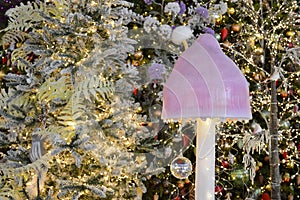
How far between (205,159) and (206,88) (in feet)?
1.25

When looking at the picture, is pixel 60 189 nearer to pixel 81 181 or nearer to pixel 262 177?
pixel 81 181

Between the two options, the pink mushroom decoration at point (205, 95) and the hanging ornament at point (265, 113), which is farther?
the hanging ornament at point (265, 113)

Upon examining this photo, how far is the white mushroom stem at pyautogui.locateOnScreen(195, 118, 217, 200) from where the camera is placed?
2109 mm

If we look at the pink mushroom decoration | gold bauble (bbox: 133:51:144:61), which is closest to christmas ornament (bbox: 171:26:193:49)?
gold bauble (bbox: 133:51:144:61)

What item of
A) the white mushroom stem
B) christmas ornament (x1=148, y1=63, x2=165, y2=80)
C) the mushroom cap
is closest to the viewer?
the white mushroom stem

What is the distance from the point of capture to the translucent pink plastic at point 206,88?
6.49 feet

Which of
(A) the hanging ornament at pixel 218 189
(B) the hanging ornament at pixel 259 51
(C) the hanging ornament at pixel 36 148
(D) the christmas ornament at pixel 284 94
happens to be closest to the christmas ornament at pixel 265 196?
(A) the hanging ornament at pixel 218 189

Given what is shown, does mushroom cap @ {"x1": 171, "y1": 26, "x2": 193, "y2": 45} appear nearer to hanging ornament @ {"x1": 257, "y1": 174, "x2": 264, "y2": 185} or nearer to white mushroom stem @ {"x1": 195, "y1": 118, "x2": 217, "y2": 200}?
white mushroom stem @ {"x1": 195, "y1": 118, "x2": 217, "y2": 200}

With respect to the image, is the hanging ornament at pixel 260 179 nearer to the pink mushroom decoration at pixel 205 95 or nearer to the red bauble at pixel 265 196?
the red bauble at pixel 265 196

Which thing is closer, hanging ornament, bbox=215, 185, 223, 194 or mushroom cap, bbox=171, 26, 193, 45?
mushroom cap, bbox=171, 26, 193, 45

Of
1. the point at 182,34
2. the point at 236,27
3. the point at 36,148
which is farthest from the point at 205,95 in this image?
the point at 236,27

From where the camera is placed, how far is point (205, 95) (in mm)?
1986

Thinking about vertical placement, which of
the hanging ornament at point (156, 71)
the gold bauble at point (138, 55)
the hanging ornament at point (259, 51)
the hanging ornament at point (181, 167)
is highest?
the hanging ornament at point (259, 51)

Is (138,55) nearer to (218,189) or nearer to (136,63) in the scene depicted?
(136,63)
